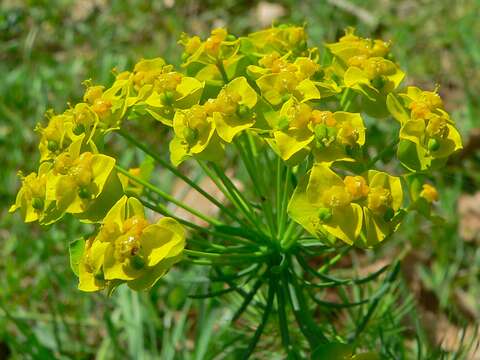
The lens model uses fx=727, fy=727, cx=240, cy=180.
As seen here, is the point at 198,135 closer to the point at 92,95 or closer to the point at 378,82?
the point at 92,95

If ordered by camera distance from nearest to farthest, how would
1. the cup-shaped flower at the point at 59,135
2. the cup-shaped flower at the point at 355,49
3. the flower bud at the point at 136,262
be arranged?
the flower bud at the point at 136,262, the cup-shaped flower at the point at 59,135, the cup-shaped flower at the point at 355,49

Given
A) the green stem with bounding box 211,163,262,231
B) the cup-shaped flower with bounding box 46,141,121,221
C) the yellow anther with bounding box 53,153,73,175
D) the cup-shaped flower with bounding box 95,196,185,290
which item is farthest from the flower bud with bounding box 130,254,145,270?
the green stem with bounding box 211,163,262,231

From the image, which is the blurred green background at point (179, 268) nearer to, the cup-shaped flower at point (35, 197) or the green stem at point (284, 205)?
the green stem at point (284, 205)

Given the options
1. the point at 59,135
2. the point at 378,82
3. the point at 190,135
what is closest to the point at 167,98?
the point at 190,135

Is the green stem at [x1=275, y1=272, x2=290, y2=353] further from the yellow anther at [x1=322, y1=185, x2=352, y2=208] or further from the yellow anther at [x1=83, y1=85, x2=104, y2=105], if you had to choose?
the yellow anther at [x1=83, y1=85, x2=104, y2=105]

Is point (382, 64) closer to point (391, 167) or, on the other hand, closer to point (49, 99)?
point (391, 167)

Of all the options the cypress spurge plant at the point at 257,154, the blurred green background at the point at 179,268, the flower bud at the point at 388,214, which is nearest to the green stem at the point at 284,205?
the cypress spurge plant at the point at 257,154

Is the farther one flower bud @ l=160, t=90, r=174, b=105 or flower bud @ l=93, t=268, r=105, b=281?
flower bud @ l=160, t=90, r=174, b=105

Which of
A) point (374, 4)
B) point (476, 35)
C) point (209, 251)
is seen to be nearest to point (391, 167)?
point (476, 35)
